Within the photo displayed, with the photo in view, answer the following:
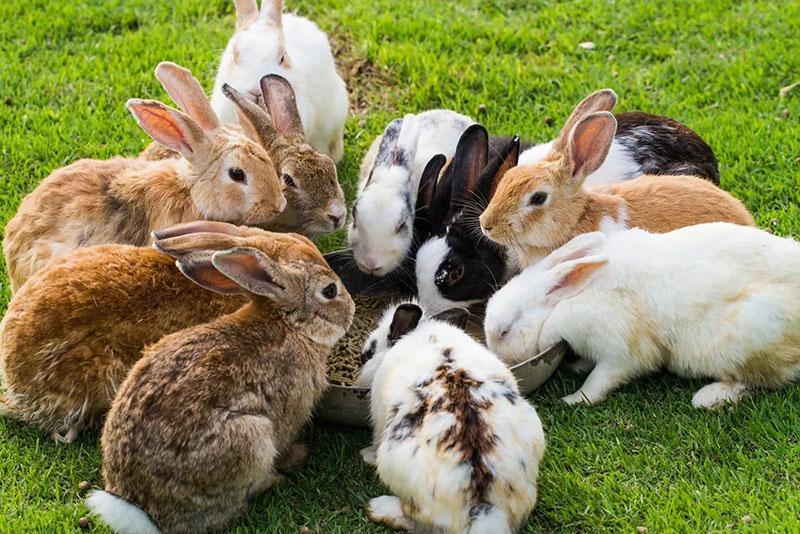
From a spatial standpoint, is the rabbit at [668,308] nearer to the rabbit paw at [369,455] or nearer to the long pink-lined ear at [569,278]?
the long pink-lined ear at [569,278]

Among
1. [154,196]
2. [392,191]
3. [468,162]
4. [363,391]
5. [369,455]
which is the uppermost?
[154,196]

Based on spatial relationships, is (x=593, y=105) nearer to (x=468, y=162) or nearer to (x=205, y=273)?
(x=468, y=162)

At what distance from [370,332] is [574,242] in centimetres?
111

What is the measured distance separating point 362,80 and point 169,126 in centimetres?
233

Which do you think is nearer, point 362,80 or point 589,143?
point 589,143

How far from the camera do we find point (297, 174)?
5.61 metres

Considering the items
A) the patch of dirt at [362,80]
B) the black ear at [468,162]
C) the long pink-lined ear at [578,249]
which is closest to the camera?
the long pink-lined ear at [578,249]

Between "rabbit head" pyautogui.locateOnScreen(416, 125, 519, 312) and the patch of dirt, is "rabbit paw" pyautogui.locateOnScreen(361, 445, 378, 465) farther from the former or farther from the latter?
the patch of dirt

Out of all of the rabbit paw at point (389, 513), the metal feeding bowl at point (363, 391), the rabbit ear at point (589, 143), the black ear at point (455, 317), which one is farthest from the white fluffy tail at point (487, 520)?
the rabbit ear at point (589, 143)

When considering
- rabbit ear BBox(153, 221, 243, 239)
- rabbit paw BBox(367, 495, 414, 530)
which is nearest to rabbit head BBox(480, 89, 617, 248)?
rabbit ear BBox(153, 221, 243, 239)

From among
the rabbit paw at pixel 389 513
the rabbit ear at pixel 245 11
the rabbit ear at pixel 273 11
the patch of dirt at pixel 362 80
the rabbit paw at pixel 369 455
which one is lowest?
the patch of dirt at pixel 362 80

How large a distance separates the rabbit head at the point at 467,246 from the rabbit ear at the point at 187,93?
3.99ft

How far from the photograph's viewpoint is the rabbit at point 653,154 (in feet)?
19.6

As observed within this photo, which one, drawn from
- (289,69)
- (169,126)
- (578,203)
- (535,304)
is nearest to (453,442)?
(535,304)
